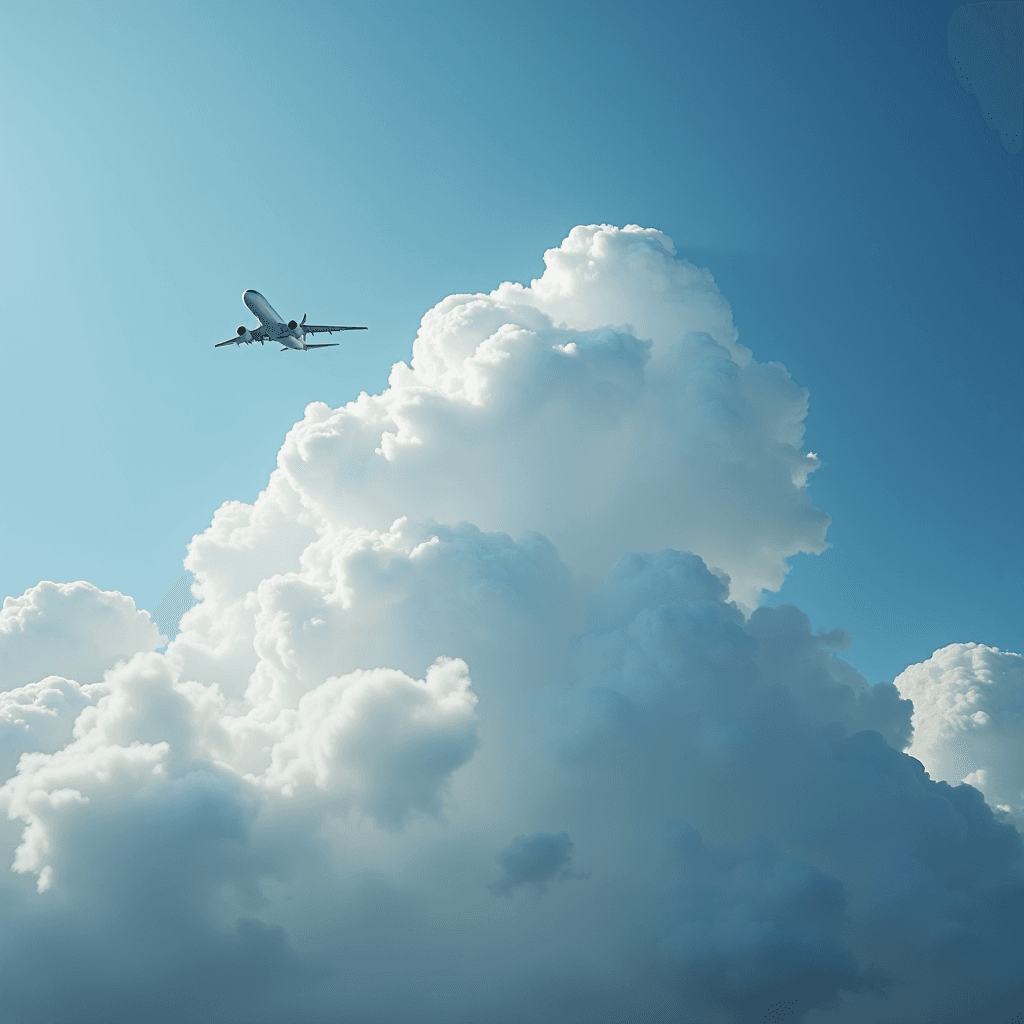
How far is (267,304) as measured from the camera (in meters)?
195
